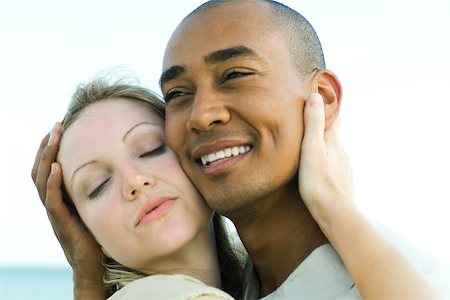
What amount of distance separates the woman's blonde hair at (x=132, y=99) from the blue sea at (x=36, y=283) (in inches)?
1042

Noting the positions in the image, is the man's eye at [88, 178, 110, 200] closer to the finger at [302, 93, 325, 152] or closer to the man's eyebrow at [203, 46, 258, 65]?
the man's eyebrow at [203, 46, 258, 65]

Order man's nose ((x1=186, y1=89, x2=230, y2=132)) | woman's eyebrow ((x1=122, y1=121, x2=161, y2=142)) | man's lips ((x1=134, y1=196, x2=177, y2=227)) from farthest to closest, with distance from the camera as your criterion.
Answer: woman's eyebrow ((x1=122, y1=121, x2=161, y2=142))
man's nose ((x1=186, y1=89, x2=230, y2=132))
man's lips ((x1=134, y1=196, x2=177, y2=227))

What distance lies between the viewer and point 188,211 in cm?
369

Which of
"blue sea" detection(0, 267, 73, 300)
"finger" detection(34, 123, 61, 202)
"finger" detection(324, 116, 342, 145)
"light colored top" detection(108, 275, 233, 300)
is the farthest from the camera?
"blue sea" detection(0, 267, 73, 300)

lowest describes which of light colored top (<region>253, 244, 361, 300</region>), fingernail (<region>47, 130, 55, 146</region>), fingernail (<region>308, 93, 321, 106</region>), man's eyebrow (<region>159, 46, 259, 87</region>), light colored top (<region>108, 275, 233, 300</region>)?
light colored top (<region>253, 244, 361, 300</region>)

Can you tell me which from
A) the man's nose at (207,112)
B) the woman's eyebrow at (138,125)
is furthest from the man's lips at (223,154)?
the woman's eyebrow at (138,125)

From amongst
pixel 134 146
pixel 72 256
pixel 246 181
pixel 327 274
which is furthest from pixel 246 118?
pixel 72 256

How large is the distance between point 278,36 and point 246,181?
2.60 feet

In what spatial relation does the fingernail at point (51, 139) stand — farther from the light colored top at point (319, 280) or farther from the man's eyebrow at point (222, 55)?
the light colored top at point (319, 280)

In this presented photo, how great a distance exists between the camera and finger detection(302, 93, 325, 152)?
3732mm

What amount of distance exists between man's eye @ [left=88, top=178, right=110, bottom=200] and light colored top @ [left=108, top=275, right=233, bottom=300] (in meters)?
0.62

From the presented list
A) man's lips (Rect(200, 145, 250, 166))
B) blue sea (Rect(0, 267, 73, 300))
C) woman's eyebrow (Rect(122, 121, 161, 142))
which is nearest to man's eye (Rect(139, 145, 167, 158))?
woman's eyebrow (Rect(122, 121, 161, 142))

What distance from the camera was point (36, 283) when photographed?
147 ft

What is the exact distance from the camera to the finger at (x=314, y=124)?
3732 mm
